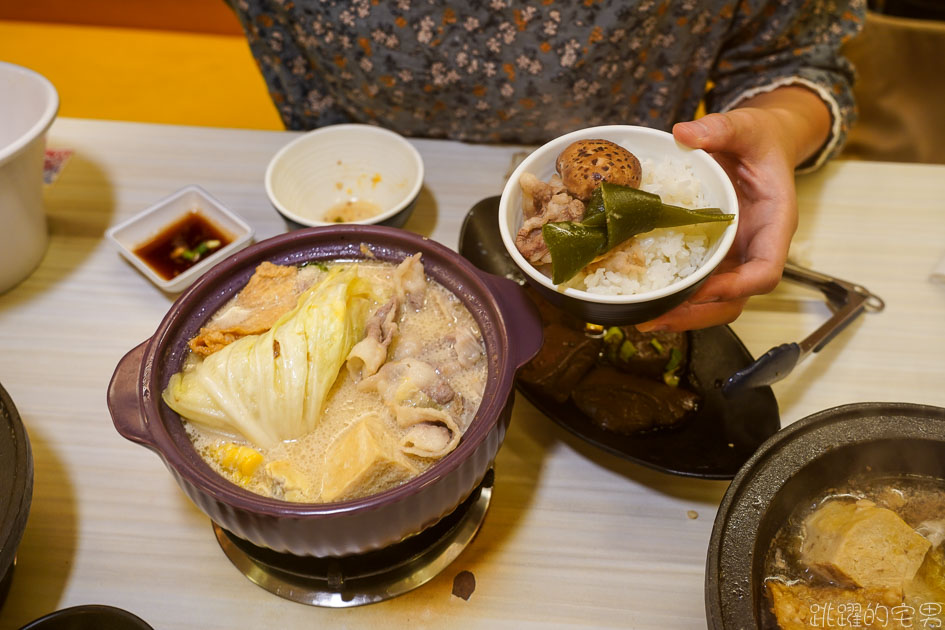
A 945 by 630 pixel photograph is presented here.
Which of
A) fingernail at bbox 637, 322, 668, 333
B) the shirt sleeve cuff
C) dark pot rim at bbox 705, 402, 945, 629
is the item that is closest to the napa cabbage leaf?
fingernail at bbox 637, 322, 668, 333

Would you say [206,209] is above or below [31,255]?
above

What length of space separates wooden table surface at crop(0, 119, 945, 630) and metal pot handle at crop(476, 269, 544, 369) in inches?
16.7

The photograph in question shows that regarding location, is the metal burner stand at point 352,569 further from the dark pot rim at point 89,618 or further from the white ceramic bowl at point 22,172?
the white ceramic bowl at point 22,172

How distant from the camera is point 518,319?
1.31m

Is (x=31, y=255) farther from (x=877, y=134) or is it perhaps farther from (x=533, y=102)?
(x=877, y=134)

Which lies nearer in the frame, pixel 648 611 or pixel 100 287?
pixel 648 611

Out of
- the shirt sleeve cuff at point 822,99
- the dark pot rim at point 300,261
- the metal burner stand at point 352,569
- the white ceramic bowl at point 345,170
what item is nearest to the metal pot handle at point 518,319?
the dark pot rim at point 300,261

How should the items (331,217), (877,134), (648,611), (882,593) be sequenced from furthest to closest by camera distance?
(877,134) < (331,217) < (648,611) < (882,593)

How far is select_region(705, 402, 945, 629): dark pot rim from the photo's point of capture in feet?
3.48

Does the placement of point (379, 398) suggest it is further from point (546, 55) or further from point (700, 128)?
point (546, 55)

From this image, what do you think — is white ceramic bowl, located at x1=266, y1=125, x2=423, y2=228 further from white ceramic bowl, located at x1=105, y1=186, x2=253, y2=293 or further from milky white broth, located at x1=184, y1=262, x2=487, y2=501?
milky white broth, located at x1=184, y1=262, x2=487, y2=501

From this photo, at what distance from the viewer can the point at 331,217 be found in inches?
83.4

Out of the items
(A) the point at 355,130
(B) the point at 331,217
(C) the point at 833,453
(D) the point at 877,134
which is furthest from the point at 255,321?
(D) the point at 877,134

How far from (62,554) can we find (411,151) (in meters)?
1.41
